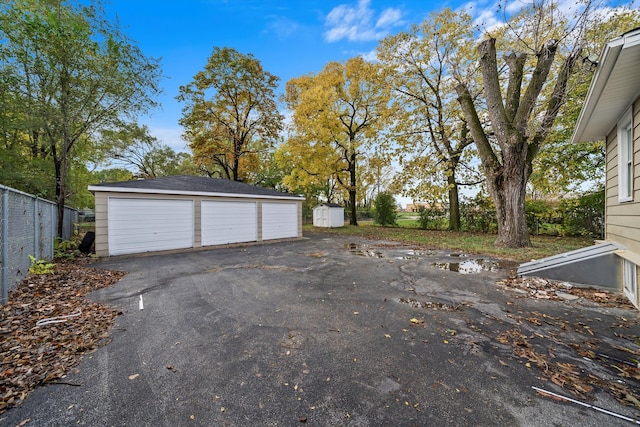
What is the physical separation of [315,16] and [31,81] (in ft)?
34.9

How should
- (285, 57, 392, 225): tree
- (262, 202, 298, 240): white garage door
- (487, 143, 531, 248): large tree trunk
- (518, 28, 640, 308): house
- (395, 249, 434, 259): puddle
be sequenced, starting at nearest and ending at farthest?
(518, 28, 640, 308): house, (395, 249, 434, 259): puddle, (487, 143, 531, 248): large tree trunk, (262, 202, 298, 240): white garage door, (285, 57, 392, 225): tree

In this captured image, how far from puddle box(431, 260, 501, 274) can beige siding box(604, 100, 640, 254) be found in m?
2.14

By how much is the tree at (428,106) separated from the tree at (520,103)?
3.75 metres

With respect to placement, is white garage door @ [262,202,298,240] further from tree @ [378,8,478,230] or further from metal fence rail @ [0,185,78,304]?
metal fence rail @ [0,185,78,304]

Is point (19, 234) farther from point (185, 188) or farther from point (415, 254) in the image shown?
point (415, 254)

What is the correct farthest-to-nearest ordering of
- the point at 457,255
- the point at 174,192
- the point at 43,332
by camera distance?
the point at 174,192
the point at 457,255
the point at 43,332

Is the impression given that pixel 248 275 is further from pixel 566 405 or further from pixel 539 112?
pixel 539 112

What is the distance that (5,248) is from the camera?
352 centimetres

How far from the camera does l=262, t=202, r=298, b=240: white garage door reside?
11.7 metres

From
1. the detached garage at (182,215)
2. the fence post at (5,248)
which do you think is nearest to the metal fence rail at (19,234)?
the fence post at (5,248)

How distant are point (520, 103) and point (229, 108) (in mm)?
16422

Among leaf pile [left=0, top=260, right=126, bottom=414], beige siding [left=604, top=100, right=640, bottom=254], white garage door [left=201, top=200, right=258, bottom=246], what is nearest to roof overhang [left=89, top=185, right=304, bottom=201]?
white garage door [left=201, top=200, right=258, bottom=246]

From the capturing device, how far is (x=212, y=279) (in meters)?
5.13

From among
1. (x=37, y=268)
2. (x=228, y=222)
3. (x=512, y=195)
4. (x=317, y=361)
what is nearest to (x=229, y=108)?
(x=228, y=222)
